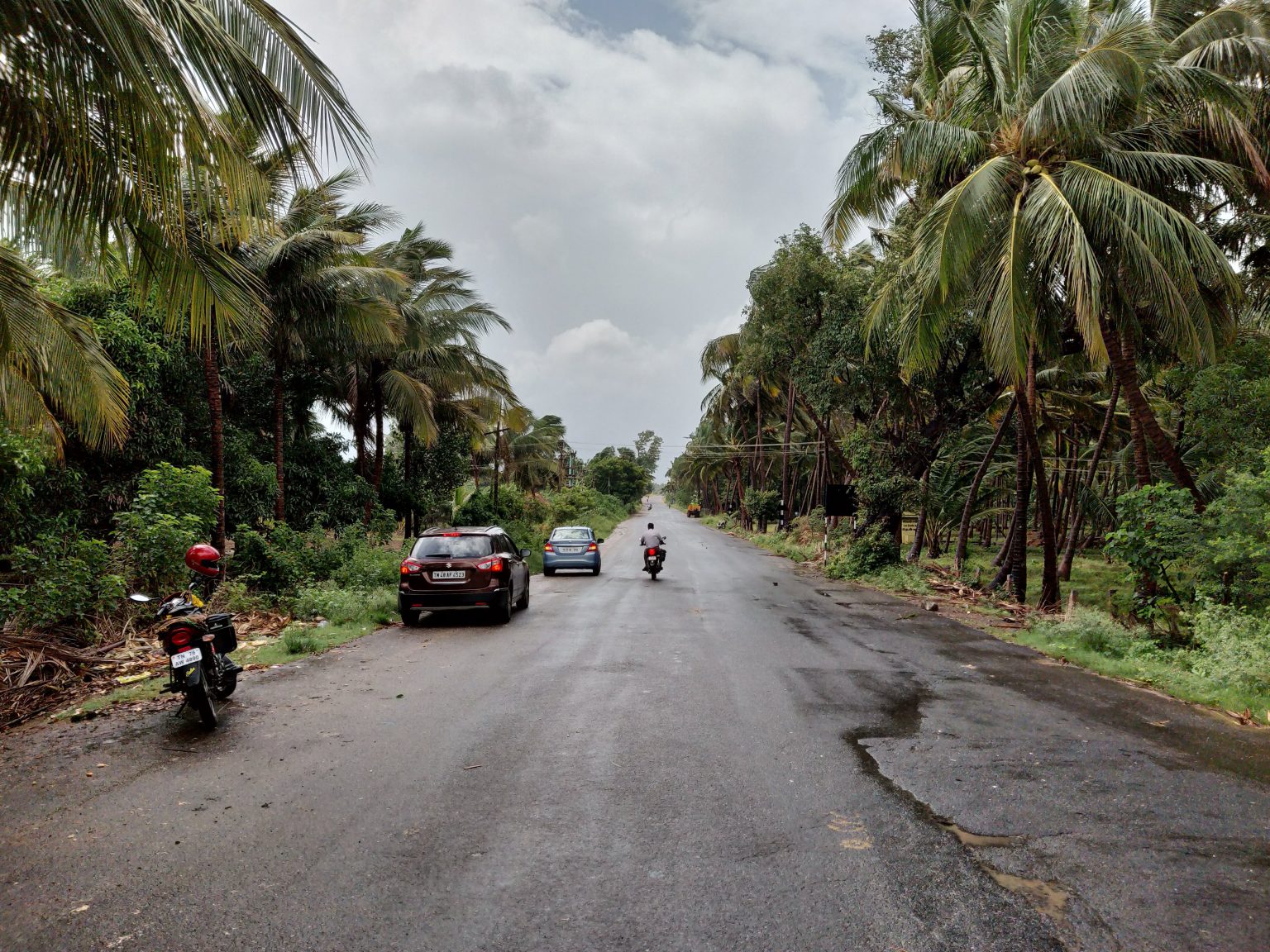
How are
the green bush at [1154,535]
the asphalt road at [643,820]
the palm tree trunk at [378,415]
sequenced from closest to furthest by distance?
the asphalt road at [643,820] < the green bush at [1154,535] < the palm tree trunk at [378,415]

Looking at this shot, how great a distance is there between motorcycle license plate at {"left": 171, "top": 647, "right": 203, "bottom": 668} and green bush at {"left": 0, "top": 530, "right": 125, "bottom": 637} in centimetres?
337

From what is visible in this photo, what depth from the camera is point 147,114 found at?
14.0ft

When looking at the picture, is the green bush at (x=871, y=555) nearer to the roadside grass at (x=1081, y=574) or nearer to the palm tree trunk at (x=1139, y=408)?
the roadside grass at (x=1081, y=574)

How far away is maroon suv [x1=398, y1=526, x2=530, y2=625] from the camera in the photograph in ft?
38.7

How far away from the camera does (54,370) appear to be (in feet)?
25.1

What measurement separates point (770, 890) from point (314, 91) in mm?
5097

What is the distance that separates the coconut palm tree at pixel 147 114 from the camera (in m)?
3.88

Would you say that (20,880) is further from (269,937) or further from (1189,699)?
(1189,699)

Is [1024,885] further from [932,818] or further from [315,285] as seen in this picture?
[315,285]

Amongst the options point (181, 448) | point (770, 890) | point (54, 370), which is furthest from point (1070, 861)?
point (181, 448)

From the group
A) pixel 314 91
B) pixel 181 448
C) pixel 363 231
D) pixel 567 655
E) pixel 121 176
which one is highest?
pixel 363 231

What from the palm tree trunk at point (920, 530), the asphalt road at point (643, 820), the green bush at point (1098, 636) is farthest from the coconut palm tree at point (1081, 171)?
the palm tree trunk at point (920, 530)

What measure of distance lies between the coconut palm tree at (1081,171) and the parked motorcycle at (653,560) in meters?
9.23

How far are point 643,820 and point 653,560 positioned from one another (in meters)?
16.5
